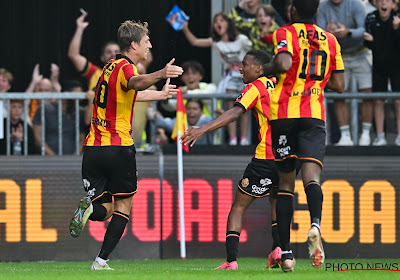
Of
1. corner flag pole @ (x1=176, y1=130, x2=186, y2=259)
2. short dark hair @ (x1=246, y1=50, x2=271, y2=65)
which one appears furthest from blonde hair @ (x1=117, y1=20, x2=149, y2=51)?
corner flag pole @ (x1=176, y1=130, x2=186, y2=259)

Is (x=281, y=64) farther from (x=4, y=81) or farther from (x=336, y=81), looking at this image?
(x=4, y=81)

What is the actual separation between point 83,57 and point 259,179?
549 cm

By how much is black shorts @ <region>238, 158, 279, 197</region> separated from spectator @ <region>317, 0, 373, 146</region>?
381 cm

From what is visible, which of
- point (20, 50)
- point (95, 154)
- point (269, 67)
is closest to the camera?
point (269, 67)

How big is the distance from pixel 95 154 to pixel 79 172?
154 inches

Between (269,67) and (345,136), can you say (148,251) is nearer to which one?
(345,136)

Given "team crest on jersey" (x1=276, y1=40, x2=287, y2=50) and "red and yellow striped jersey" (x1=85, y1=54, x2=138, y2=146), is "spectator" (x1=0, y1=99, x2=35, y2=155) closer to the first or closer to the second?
"red and yellow striped jersey" (x1=85, y1=54, x2=138, y2=146)

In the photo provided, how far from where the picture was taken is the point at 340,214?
13812 millimetres

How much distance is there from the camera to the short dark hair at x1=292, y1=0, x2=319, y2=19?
8805mm

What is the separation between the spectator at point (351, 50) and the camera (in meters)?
13.8

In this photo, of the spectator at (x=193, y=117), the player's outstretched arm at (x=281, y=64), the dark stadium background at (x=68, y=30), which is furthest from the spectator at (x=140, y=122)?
the player's outstretched arm at (x=281, y=64)

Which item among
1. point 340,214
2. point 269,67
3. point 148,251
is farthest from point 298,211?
point 269,67

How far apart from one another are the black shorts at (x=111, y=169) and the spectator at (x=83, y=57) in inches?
179

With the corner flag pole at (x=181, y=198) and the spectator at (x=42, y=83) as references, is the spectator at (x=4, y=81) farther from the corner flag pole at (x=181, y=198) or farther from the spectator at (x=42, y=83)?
the corner flag pole at (x=181, y=198)
